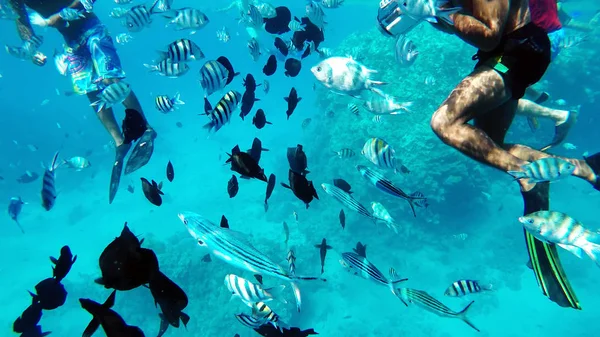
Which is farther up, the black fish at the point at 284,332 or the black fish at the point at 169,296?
the black fish at the point at 169,296

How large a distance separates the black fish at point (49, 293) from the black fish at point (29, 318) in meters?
0.04

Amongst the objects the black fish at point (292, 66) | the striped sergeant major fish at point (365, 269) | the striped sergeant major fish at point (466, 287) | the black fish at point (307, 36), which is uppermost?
the black fish at point (307, 36)

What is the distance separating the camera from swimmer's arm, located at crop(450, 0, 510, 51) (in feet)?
9.49

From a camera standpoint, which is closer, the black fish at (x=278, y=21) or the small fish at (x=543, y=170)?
the small fish at (x=543, y=170)

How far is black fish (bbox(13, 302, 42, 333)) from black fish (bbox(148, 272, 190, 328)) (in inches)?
58.5

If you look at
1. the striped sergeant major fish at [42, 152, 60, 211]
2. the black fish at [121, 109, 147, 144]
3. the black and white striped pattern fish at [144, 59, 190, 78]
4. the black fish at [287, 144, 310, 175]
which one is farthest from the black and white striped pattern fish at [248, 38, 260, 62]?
the black fish at [287, 144, 310, 175]

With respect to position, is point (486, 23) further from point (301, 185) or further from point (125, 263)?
point (125, 263)

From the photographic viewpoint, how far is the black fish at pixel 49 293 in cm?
254

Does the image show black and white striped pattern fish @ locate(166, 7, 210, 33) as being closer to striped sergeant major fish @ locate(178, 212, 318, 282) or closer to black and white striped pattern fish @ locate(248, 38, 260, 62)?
black and white striped pattern fish @ locate(248, 38, 260, 62)

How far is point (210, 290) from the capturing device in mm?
12797

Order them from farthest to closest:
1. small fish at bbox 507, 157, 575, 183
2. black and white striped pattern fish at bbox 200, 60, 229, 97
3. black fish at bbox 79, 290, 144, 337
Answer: black and white striped pattern fish at bbox 200, 60, 229, 97 < small fish at bbox 507, 157, 575, 183 < black fish at bbox 79, 290, 144, 337

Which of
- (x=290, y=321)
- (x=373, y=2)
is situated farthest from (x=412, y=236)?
(x=373, y=2)

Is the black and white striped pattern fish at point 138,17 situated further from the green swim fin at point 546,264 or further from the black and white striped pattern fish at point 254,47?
the green swim fin at point 546,264

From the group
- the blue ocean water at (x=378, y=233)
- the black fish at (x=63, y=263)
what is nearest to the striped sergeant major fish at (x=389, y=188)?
the black fish at (x=63, y=263)
